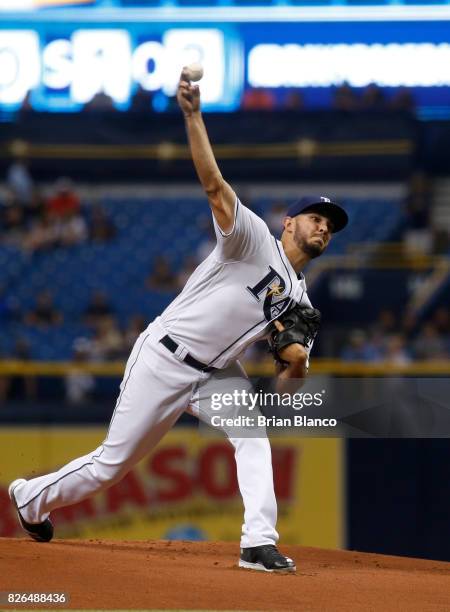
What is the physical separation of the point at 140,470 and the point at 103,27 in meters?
9.38

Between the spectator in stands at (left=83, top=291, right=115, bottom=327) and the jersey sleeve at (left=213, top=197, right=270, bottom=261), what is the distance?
7.03m

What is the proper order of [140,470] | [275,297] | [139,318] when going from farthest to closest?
[139,318], [140,470], [275,297]

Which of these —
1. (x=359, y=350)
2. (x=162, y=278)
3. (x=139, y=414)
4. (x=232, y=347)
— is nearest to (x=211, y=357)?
(x=232, y=347)

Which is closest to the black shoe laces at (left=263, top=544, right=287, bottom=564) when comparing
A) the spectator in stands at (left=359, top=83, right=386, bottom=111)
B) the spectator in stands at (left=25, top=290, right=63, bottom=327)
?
the spectator in stands at (left=25, top=290, right=63, bottom=327)

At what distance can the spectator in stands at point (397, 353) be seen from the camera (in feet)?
31.5

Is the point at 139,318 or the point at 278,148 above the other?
the point at 278,148

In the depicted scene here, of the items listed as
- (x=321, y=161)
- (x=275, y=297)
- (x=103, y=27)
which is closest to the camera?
(x=275, y=297)

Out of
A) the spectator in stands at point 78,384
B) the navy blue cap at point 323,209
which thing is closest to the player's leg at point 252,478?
the navy blue cap at point 323,209

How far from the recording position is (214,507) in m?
8.47

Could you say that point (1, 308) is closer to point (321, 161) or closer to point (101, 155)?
point (101, 155)

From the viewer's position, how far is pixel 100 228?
13.9 metres

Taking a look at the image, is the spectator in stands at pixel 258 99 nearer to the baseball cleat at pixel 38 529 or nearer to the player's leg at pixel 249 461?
the baseball cleat at pixel 38 529

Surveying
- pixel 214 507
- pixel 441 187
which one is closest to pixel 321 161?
pixel 441 187

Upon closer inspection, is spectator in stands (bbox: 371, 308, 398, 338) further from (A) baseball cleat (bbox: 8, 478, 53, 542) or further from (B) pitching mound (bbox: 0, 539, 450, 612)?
(A) baseball cleat (bbox: 8, 478, 53, 542)
